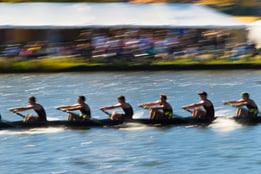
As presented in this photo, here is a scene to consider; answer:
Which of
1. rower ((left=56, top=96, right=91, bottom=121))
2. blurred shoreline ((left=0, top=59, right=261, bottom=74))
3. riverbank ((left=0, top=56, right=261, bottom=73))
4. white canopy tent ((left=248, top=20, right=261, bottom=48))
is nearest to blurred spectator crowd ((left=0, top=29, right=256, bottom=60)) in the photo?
white canopy tent ((left=248, top=20, right=261, bottom=48))

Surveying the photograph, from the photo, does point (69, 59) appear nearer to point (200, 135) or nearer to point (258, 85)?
point (258, 85)

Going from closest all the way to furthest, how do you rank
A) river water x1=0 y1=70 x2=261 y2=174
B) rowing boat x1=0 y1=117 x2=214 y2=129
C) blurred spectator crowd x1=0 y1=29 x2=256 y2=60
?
river water x1=0 y1=70 x2=261 y2=174
rowing boat x1=0 y1=117 x2=214 y2=129
blurred spectator crowd x1=0 y1=29 x2=256 y2=60

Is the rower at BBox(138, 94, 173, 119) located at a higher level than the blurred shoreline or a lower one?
lower

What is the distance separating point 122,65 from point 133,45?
1.27 m

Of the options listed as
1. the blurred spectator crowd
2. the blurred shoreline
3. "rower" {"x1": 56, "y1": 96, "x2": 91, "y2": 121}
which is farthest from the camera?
the blurred spectator crowd

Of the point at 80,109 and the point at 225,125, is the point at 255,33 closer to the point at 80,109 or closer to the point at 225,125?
the point at 225,125

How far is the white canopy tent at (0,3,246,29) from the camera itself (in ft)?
149

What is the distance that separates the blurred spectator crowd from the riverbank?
54 centimetres

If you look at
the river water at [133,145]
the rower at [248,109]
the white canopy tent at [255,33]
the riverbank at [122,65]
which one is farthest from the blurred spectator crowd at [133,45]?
the rower at [248,109]

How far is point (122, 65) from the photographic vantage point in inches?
1758

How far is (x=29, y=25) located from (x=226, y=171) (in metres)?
23.8

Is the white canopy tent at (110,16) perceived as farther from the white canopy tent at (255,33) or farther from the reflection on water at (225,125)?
the reflection on water at (225,125)

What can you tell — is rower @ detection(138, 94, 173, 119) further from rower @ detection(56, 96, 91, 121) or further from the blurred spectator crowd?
the blurred spectator crowd

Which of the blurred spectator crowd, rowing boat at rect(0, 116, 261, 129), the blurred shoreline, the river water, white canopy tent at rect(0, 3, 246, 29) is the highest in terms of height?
white canopy tent at rect(0, 3, 246, 29)
